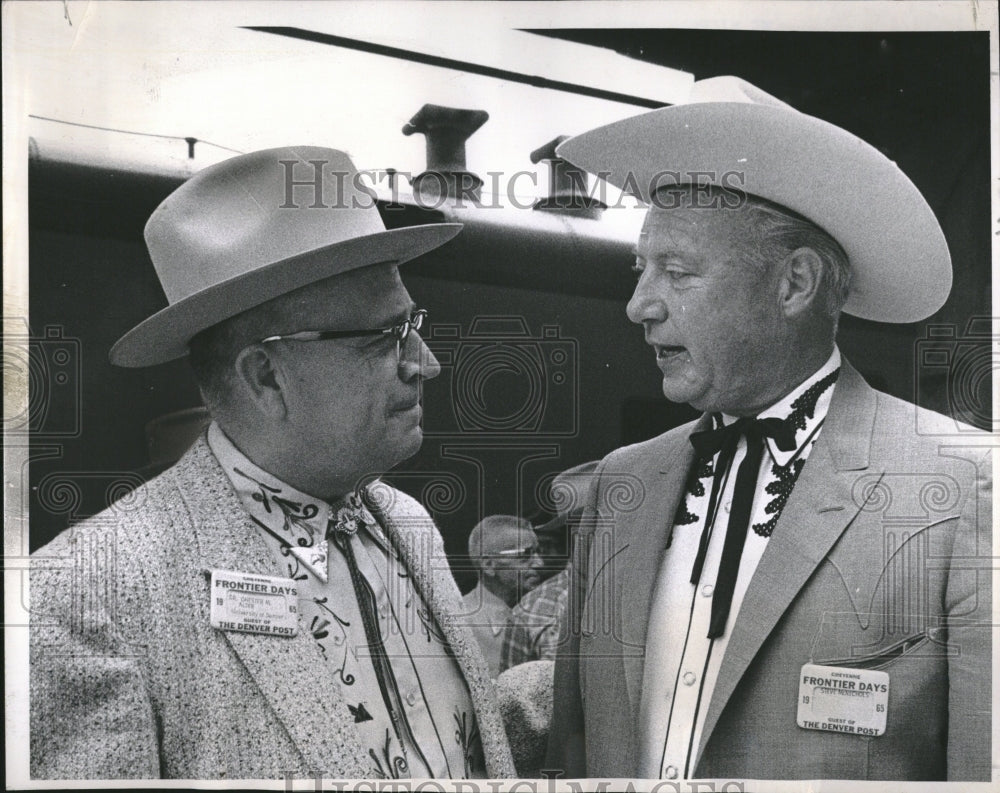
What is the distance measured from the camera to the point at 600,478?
11.0ft

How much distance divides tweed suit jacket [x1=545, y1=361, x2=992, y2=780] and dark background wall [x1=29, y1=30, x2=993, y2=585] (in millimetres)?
169

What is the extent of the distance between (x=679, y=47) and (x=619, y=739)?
1.98 meters

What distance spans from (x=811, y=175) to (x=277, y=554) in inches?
69.0

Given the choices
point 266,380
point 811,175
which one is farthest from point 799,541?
point 266,380

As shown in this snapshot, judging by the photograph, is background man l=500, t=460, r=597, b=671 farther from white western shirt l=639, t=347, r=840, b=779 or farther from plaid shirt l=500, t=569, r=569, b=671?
white western shirt l=639, t=347, r=840, b=779

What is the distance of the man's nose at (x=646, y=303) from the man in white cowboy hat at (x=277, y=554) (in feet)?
1.99

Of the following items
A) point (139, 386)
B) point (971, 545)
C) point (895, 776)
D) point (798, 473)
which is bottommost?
point (895, 776)

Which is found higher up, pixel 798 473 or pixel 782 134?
pixel 782 134

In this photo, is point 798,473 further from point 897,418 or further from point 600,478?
point 600,478

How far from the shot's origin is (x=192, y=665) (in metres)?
3.11

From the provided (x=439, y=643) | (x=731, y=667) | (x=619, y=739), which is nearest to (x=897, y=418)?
(x=731, y=667)

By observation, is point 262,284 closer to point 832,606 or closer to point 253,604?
point 253,604

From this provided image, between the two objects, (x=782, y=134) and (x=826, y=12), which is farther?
(x=826, y=12)

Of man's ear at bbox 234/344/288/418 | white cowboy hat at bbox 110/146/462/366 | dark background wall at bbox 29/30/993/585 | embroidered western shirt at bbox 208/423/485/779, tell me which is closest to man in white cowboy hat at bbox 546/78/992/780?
dark background wall at bbox 29/30/993/585
